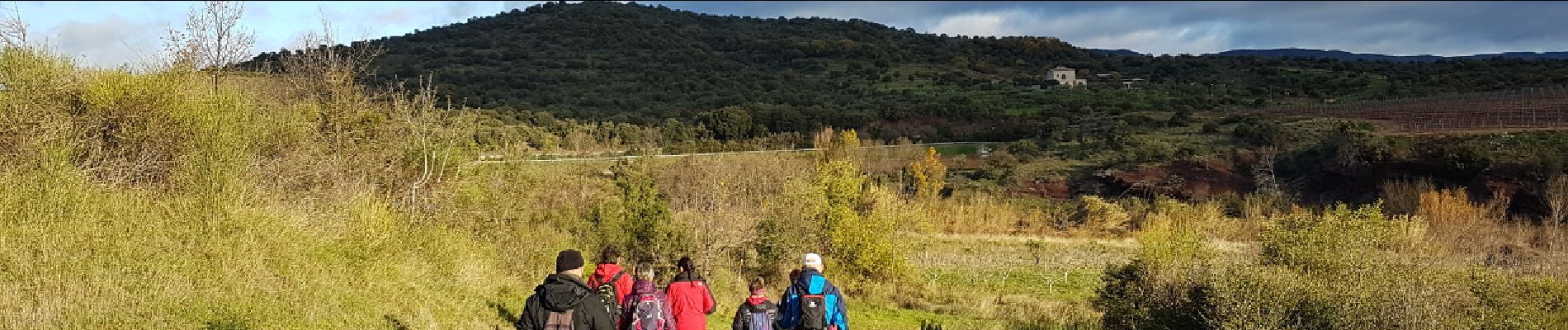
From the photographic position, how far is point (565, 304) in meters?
7.04

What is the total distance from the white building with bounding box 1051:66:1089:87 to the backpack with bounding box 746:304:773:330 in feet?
292

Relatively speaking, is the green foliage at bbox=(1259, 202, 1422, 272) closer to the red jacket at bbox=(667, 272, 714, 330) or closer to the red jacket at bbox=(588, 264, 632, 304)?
the red jacket at bbox=(667, 272, 714, 330)

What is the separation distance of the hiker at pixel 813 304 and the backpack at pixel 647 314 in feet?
4.20

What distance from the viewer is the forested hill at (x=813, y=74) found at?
229 ft

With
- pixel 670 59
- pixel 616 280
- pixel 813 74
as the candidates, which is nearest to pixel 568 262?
pixel 616 280

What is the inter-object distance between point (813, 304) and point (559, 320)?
7.86ft

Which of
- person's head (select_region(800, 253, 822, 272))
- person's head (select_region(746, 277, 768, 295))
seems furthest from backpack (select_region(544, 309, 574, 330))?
person's head (select_region(800, 253, 822, 272))

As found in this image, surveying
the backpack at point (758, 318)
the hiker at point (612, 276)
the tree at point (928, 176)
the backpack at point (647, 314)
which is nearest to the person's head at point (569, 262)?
the backpack at point (647, 314)

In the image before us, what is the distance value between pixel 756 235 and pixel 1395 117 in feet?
161

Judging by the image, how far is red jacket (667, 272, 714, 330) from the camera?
882cm

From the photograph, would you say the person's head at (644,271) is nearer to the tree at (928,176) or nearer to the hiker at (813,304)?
the hiker at (813,304)

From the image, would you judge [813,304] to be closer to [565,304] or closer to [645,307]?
[645,307]

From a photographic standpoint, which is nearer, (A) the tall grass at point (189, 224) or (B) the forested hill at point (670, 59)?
(A) the tall grass at point (189, 224)

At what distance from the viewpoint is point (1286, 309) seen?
1234 centimetres
